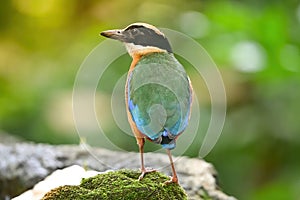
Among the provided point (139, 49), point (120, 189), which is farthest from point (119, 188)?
point (139, 49)

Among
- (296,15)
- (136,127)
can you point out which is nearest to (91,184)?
(136,127)

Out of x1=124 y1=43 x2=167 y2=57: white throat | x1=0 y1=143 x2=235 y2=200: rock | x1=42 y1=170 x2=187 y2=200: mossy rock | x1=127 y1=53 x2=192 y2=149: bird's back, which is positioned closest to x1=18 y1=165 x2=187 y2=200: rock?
x1=42 y1=170 x2=187 y2=200: mossy rock

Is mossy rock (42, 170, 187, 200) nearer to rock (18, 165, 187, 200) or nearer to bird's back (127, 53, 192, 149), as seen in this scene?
rock (18, 165, 187, 200)

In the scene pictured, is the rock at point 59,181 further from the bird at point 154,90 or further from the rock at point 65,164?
the rock at point 65,164

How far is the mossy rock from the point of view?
1987mm

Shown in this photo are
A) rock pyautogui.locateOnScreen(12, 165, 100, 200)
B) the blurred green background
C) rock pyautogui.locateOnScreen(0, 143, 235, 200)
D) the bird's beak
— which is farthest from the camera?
the blurred green background

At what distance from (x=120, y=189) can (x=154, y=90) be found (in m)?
0.32

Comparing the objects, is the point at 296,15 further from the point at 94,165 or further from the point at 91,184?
the point at 91,184

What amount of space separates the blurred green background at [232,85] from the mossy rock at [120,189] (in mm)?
1647

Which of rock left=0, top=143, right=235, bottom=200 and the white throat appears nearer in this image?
the white throat

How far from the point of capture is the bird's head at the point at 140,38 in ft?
6.39

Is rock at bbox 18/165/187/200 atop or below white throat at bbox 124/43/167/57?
below

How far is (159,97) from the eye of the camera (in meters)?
1.88

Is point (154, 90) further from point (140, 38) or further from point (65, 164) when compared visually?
point (65, 164)
